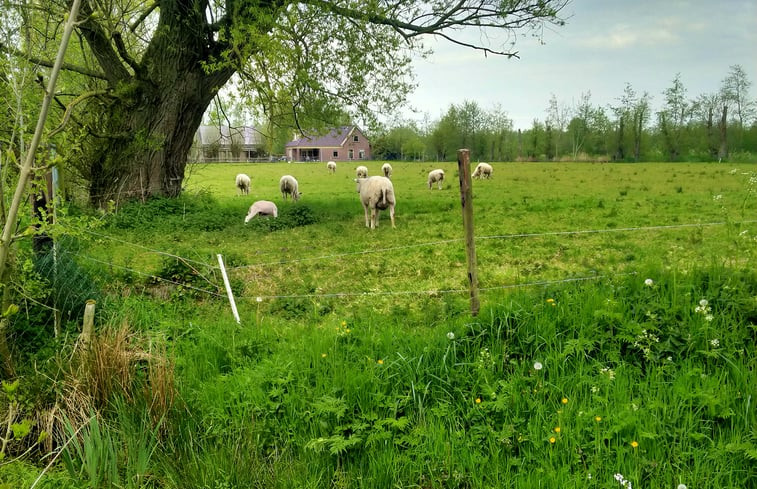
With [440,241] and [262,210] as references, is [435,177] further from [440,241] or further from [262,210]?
[440,241]

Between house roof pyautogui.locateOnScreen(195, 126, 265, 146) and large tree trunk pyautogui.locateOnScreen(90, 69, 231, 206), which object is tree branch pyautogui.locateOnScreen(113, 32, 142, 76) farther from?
house roof pyautogui.locateOnScreen(195, 126, 265, 146)

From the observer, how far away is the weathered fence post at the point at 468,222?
4.62 meters

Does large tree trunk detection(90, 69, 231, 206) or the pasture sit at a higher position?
large tree trunk detection(90, 69, 231, 206)

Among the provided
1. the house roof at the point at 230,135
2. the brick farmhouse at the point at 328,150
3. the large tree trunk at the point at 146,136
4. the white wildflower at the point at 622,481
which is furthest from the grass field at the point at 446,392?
the brick farmhouse at the point at 328,150

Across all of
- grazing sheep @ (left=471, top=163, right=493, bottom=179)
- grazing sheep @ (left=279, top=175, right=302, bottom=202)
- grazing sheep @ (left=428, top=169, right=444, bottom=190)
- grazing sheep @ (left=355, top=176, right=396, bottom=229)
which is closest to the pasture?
grazing sheep @ (left=355, top=176, right=396, bottom=229)

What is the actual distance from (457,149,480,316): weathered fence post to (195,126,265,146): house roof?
11.1 meters

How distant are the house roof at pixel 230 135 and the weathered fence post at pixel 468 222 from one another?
11119mm

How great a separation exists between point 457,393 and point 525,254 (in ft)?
20.0

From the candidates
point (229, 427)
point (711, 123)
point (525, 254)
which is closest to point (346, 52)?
point (525, 254)

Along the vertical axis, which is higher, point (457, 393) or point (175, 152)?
point (175, 152)

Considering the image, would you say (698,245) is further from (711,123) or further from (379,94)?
(711,123)

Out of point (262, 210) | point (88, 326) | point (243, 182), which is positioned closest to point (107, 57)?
point (262, 210)

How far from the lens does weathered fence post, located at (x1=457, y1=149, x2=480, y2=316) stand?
4617 millimetres

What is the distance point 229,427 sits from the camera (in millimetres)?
3768
